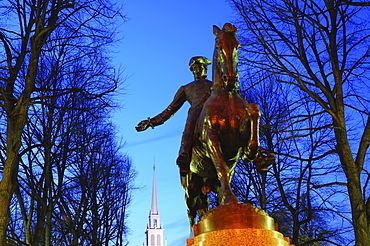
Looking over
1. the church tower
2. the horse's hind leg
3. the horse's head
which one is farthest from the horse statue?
the church tower

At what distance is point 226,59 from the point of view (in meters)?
5.69

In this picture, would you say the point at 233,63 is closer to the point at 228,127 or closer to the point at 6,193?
the point at 228,127

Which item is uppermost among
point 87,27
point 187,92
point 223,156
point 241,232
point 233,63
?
point 87,27

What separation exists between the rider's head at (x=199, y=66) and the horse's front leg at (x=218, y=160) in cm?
160

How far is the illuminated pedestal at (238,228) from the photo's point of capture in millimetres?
4980

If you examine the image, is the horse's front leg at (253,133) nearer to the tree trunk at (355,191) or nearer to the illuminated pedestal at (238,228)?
the illuminated pedestal at (238,228)

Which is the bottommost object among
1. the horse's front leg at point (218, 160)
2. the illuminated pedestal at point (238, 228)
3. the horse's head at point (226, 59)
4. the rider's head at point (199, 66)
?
the illuminated pedestal at point (238, 228)

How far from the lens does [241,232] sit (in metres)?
4.98

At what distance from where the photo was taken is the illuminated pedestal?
4980 mm

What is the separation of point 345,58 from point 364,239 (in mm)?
5126

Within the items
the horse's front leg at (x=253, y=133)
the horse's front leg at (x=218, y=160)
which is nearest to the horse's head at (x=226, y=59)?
the horse's front leg at (x=253, y=133)

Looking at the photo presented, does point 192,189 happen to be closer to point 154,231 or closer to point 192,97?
point 192,97

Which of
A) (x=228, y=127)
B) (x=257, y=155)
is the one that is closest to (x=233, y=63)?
(x=228, y=127)

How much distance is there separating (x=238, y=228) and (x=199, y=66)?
2960 millimetres
